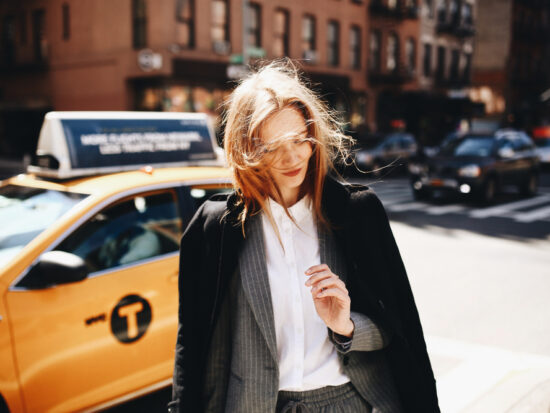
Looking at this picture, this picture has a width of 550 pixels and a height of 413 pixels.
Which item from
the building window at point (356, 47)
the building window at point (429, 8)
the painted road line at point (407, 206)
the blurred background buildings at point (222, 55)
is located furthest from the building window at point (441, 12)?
the painted road line at point (407, 206)

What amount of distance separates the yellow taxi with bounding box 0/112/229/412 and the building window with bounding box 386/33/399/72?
32773mm

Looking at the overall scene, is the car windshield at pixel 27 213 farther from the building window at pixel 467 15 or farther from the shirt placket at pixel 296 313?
the building window at pixel 467 15

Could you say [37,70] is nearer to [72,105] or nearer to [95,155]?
[72,105]

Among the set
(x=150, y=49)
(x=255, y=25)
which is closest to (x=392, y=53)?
(x=255, y=25)

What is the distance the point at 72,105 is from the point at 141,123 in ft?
79.5

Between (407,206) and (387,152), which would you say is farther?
(387,152)

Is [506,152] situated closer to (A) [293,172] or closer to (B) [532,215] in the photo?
(B) [532,215]

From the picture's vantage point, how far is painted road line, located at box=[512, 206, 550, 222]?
41.6 feet

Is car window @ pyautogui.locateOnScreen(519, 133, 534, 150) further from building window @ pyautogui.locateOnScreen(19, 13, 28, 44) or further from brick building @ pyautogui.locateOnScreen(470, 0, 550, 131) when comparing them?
brick building @ pyautogui.locateOnScreen(470, 0, 550, 131)

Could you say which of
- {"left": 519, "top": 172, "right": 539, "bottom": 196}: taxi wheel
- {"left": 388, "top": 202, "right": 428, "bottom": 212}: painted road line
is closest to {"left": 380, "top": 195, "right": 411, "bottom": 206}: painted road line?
{"left": 388, "top": 202, "right": 428, "bottom": 212}: painted road line

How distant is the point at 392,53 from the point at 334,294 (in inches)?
1431

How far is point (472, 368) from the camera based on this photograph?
4699 millimetres

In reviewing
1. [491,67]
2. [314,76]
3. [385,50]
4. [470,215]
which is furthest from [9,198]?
[491,67]

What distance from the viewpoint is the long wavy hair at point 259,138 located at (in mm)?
1767
